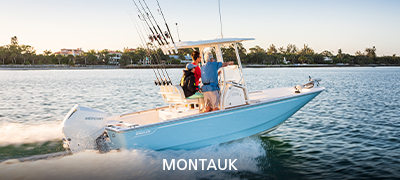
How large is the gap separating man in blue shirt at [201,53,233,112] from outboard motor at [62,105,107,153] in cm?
235

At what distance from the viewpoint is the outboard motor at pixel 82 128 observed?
18.9 ft

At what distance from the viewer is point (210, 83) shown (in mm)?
6891

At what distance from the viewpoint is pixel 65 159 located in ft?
20.7

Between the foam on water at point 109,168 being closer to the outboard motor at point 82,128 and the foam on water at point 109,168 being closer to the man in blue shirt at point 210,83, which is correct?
the outboard motor at point 82,128

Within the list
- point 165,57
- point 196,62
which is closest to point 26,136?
point 196,62

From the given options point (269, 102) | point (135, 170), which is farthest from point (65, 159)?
point (269, 102)

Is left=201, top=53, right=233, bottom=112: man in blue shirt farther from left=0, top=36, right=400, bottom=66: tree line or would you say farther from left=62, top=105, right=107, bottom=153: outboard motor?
left=0, top=36, right=400, bottom=66: tree line

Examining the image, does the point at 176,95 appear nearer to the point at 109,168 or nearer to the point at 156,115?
the point at 156,115

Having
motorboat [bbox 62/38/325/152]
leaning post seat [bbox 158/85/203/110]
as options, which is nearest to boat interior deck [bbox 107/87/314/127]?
motorboat [bbox 62/38/325/152]

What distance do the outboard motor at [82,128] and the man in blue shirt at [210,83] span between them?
2.35 m

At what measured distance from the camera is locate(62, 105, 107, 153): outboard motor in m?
5.75

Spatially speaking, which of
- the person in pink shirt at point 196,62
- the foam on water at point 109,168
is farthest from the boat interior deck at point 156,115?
the foam on water at point 109,168

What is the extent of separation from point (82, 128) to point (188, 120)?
210 centimetres

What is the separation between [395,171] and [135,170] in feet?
17.5
